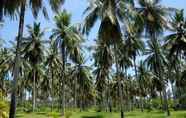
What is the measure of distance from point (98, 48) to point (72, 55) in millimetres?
8517

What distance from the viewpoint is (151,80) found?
78.9 meters

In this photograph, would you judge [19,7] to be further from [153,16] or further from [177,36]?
[177,36]

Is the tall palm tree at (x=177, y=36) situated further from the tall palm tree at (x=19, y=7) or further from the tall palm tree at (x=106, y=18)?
the tall palm tree at (x=19, y=7)

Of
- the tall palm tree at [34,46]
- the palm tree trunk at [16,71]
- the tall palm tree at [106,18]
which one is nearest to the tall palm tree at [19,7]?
the palm tree trunk at [16,71]

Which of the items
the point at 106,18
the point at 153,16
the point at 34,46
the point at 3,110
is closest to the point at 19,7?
the point at 3,110

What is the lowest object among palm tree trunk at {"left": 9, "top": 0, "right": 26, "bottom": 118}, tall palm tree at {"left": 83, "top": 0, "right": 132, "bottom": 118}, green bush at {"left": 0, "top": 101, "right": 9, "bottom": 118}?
green bush at {"left": 0, "top": 101, "right": 9, "bottom": 118}

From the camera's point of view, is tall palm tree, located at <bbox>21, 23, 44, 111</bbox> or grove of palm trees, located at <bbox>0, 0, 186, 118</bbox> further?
tall palm tree, located at <bbox>21, 23, 44, 111</bbox>

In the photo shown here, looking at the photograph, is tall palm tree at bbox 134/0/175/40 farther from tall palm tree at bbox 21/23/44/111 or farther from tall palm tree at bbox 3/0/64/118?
tall palm tree at bbox 3/0/64/118

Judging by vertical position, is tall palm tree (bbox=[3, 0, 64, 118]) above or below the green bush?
above

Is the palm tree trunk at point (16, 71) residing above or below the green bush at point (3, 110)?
above

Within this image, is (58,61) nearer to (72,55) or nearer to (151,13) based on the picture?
(72,55)

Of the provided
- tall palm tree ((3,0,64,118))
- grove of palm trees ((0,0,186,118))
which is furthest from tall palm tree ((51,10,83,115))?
tall palm tree ((3,0,64,118))

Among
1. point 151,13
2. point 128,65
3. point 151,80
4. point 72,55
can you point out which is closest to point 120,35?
point 151,13

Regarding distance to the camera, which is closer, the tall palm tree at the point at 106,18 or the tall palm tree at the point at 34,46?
the tall palm tree at the point at 106,18
